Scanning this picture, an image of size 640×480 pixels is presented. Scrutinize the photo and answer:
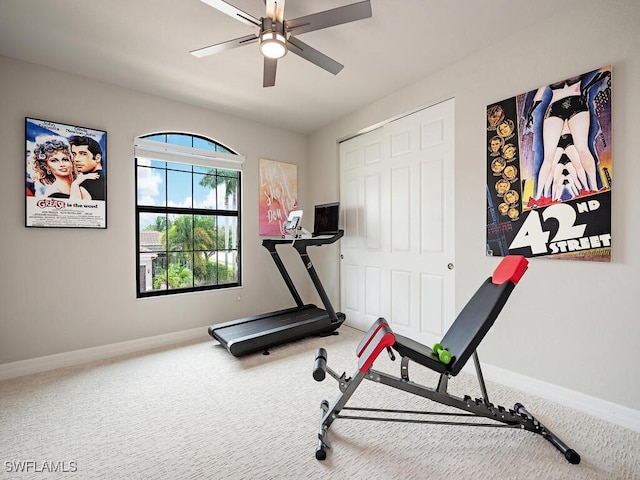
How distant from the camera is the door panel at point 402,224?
2.95 metres

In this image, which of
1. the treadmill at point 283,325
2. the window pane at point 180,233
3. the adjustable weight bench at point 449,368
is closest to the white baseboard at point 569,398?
the adjustable weight bench at point 449,368

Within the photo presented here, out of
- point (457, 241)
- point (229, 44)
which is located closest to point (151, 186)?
point (229, 44)

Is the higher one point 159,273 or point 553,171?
point 553,171

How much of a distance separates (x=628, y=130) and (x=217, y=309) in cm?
409

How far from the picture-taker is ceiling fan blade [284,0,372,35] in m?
1.67

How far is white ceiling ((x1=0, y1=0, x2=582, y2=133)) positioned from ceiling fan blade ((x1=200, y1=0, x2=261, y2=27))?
0.33 meters

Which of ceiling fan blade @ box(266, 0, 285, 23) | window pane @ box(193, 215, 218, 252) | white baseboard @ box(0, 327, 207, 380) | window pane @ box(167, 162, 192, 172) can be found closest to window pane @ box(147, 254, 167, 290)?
window pane @ box(193, 215, 218, 252)

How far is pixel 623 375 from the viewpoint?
6.25ft

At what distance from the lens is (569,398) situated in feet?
6.91

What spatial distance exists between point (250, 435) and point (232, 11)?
2.52m

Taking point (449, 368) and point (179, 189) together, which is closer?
point (449, 368)

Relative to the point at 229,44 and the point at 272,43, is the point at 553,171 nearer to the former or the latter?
the point at 272,43

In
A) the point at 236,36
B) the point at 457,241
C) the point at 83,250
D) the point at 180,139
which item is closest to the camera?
the point at 236,36

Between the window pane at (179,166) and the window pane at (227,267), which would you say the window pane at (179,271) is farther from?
the window pane at (179,166)
